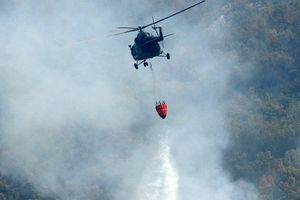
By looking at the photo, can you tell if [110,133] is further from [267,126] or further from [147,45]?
[147,45]

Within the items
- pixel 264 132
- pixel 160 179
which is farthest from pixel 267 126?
pixel 160 179

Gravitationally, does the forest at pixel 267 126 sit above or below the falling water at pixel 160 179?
above

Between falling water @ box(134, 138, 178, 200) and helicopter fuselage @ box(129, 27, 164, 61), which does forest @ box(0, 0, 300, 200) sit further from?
helicopter fuselage @ box(129, 27, 164, 61)

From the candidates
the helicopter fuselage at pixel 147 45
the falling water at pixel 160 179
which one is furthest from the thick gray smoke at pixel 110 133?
the helicopter fuselage at pixel 147 45

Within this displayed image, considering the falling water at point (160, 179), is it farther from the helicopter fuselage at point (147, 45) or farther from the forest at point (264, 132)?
the helicopter fuselage at point (147, 45)

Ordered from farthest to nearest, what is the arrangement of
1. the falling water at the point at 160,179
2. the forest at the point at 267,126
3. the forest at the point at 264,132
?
the falling water at the point at 160,179 < the forest at the point at 264,132 < the forest at the point at 267,126

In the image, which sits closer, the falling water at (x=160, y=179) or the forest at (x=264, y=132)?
the forest at (x=264, y=132)

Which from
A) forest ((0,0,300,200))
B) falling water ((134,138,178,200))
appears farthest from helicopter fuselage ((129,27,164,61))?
falling water ((134,138,178,200))

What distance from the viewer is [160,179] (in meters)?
169

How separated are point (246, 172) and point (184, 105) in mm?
32028

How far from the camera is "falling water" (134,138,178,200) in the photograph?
165 meters

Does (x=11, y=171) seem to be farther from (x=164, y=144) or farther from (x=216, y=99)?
(x=216, y=99)

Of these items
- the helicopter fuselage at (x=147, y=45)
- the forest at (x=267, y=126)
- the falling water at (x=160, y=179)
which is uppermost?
the forest at (x=267, y=126)

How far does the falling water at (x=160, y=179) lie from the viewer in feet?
541
